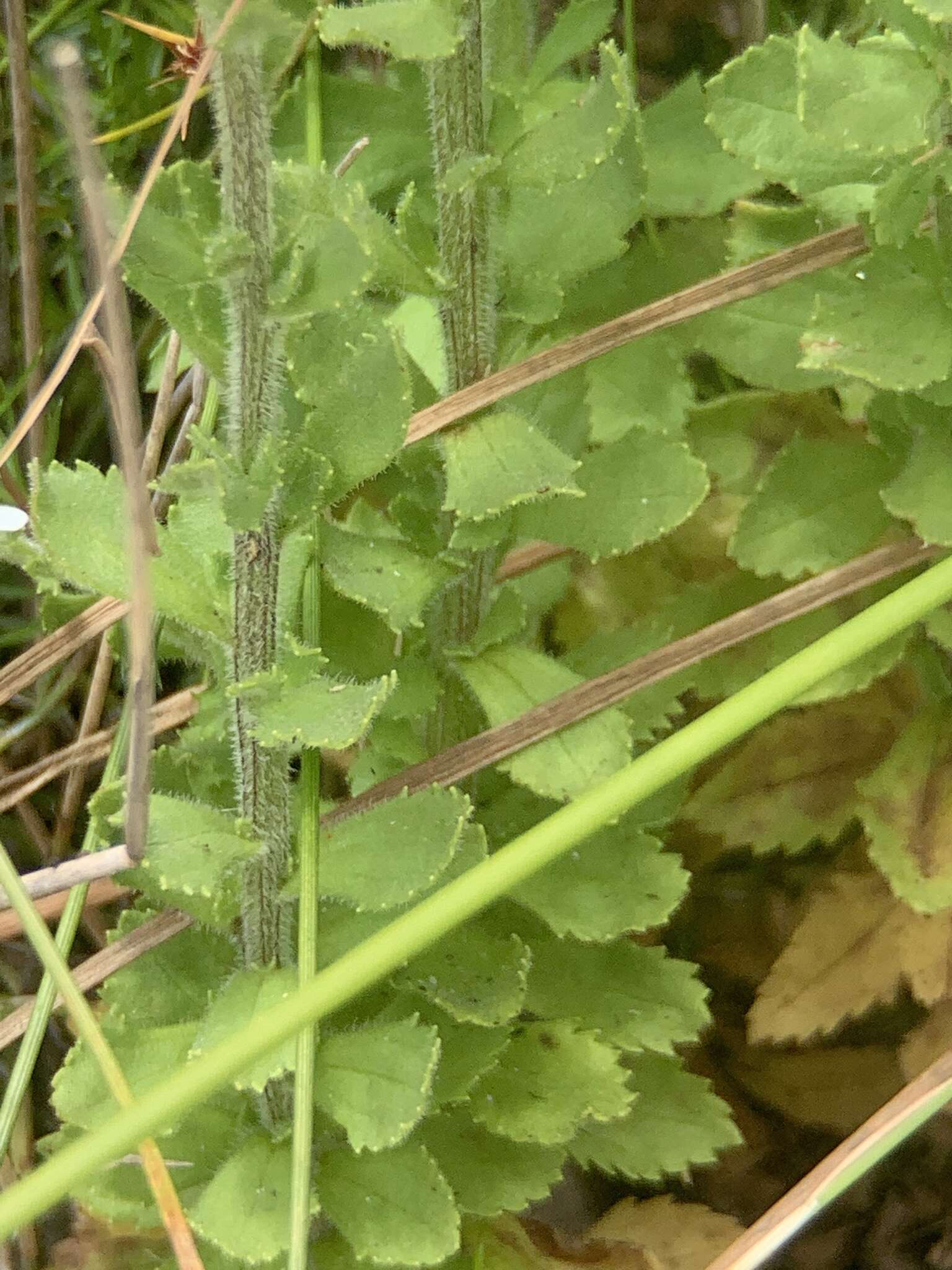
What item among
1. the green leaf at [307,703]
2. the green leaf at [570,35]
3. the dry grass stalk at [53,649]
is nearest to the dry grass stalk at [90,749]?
the dry grass stalk at [53,649]

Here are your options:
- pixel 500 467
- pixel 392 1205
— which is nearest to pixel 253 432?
pixel 500 467

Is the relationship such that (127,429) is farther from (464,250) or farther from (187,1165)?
(187,1165)

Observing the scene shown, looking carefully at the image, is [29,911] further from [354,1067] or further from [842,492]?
[842,492]

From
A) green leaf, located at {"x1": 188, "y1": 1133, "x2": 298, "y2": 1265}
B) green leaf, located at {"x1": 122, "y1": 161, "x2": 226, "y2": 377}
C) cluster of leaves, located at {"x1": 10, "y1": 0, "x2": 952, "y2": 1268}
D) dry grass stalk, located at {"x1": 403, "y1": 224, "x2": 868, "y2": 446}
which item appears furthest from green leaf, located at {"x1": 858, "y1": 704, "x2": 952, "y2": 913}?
green leaf, located at {"x1": 122, "y1": 161, "x2": 226, "y2": 377}

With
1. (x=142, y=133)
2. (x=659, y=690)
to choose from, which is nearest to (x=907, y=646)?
(x=659, y=690)

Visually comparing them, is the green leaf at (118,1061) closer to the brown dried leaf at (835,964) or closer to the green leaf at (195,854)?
the green leaf at (195,854)

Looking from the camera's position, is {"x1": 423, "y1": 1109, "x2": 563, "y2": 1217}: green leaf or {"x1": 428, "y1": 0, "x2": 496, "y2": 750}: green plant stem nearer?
{"x1": 428, "y1": 0, "x2": 496, "y2": 750}: green plant stem

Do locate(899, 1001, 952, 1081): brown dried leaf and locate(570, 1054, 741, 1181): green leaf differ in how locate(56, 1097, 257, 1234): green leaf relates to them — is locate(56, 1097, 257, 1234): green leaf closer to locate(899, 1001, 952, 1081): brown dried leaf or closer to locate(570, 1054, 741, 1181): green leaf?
locate(570, 1054, 741, 1181): green leaf
